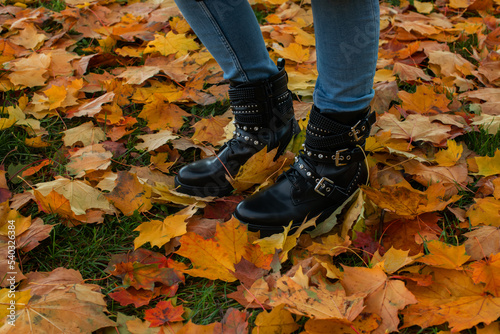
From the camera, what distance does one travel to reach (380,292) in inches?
36.9

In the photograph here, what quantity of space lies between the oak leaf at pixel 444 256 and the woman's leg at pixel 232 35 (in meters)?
0.69

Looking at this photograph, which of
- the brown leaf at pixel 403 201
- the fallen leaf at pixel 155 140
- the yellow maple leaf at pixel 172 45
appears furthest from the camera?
the yellow maple leaf at pixel 172 45

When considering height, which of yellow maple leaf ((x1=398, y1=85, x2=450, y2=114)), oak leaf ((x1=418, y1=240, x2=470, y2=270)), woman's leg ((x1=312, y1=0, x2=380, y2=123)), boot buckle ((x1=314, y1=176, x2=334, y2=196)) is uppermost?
woman's leg ((x1=312, y1=0, x2=380, y2=123))

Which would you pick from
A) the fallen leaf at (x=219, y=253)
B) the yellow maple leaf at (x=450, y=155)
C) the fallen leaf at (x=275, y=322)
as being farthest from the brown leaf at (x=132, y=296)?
the yellow maple leaf at (x=450, y=155)

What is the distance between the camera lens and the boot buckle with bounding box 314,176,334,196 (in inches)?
46.1

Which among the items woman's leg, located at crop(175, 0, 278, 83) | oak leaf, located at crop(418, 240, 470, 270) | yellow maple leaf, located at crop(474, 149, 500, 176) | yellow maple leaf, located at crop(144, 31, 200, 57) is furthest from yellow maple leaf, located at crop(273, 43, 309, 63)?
oak leaf, located at crop(418, 240, 470, 270)

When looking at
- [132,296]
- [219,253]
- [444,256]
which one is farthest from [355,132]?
[132,296]

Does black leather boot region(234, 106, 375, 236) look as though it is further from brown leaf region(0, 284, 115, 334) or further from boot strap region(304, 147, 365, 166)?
brown leaf region(0, 284, 115, 334)

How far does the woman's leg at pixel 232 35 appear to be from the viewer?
115 centimetres

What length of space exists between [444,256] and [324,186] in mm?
360

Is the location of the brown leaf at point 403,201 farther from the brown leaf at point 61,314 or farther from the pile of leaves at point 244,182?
the brown leaf at point 61,314


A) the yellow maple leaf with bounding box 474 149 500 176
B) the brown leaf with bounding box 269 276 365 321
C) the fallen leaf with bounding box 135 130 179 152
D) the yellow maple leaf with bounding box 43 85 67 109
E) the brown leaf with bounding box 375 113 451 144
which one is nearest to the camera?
the brown leaf with bounding box 269 276 365 321

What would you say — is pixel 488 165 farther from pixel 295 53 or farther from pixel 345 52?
pixel 295 53

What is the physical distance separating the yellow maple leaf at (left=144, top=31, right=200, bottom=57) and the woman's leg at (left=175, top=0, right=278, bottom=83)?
3.23 feet
